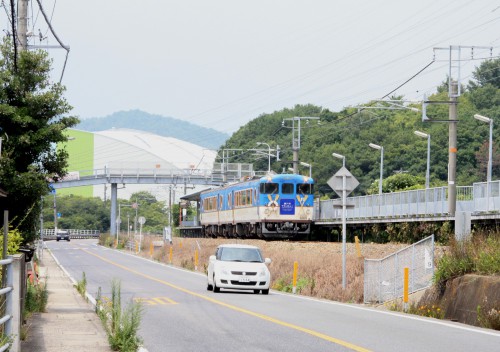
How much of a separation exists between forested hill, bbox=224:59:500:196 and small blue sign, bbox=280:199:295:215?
28.2 m

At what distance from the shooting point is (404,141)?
109 metres

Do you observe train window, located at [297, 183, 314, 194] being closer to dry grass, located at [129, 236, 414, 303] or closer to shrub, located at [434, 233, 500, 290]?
dry grass, located at [129, 236, 414, 303]

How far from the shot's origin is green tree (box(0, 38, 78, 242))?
907 inches

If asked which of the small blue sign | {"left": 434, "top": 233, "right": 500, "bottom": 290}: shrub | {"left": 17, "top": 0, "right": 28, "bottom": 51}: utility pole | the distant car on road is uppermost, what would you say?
{"left": 17, "top": 0, "right": 28, "bottom": 51}: utility pole

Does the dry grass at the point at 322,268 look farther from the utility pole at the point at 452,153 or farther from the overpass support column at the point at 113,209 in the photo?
the overpass support column at the point at 113,209

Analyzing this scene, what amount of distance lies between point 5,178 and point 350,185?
401 inches

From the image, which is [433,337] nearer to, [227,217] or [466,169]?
[227,217]

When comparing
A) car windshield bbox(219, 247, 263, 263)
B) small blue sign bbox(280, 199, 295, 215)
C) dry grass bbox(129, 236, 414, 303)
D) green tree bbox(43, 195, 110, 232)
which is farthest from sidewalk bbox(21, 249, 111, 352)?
green tree bbox(43, 195, 110, 232)

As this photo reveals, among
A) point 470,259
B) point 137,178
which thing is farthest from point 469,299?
point 137,178

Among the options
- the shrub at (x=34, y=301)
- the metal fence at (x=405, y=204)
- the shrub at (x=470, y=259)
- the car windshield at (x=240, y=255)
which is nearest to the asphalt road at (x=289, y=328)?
the shrub at (x=470, y=259)

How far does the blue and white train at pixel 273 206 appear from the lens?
5562 centimetres

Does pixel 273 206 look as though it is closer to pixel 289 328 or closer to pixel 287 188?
pixel 287 188

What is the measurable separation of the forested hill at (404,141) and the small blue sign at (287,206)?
28155 millimetres

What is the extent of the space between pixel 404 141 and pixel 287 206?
55180 mm
